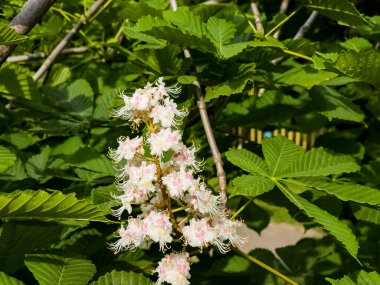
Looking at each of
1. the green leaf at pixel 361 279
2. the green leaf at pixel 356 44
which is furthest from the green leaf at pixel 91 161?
the green leaf at pixel 356 44

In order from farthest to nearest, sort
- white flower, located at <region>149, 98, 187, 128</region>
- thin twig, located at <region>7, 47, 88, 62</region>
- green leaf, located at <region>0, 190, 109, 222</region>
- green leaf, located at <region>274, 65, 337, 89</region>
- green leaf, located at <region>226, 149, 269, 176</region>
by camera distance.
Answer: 1. thin twig, located at <region>7, 47, 88, 62</region>
2. green leaf, located at <region>274, 65, 337, 89</region>
3. green leaf, located at <region>226, 149, 269, 176</region>
4. white flower, located at <region>149, 98, 187, 128</region>
5. green leaf, located at <region>0, 190, 109, 222</region>

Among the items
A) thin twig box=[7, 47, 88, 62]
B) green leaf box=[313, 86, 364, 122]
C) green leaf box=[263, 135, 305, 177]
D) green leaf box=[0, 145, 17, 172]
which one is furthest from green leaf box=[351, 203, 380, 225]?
thin twig box=[7, 47, 88, 62]

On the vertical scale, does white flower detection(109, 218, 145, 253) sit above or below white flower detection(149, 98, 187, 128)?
below

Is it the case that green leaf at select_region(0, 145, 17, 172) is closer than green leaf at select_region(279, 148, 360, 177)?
Yes

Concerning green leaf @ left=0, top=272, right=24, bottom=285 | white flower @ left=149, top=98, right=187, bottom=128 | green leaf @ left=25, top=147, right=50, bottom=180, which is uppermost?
white flower @ left=149, top=98, right=187, bottom=128

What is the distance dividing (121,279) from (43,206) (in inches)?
10.3

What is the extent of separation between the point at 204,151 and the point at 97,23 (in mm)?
760

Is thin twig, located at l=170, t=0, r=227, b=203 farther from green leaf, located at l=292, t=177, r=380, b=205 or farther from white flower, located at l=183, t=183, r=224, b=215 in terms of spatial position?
green leaf, located at l=292, t=177, r=380, b=205

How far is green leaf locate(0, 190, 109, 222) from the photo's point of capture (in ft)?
3.03

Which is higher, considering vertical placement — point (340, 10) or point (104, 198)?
point (340, 10)

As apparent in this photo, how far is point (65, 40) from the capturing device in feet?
5.89

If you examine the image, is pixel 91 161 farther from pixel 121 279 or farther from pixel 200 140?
pixel 200 140

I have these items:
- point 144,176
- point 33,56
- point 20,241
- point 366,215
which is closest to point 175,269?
point 144,176

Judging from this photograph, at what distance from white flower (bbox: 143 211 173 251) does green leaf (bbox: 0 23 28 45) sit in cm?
44
